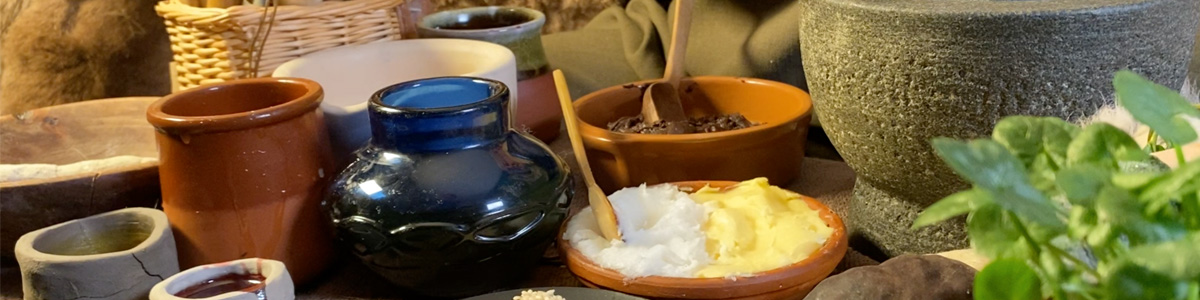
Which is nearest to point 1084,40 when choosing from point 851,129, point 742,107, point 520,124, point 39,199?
point 851,129

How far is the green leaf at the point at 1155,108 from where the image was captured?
28 centimetres

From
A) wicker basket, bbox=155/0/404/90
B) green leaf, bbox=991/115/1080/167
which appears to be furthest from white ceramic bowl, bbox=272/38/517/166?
green leaf, bbox=991/115/1080/167

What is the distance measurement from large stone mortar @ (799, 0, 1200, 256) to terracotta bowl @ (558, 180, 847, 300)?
0.32ft

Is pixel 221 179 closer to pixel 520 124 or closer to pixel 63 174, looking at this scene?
pixel 63 174

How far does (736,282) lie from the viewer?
642mm

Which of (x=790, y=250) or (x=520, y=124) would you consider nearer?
(x=790, y=250)

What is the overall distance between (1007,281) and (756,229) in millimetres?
475

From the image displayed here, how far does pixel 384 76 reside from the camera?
1030 millimetres

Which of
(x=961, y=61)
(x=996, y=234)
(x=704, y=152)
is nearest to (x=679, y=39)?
(x=704, y=152)

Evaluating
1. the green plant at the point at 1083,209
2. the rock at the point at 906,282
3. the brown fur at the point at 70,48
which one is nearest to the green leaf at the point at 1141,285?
the green plant at the point at 1083,209

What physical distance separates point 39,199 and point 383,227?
331 millimetres

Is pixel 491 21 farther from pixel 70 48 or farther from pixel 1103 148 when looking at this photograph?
pixel 1103 148

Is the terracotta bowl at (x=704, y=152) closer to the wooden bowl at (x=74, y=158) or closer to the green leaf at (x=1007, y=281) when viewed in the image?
the wooden bowl at (x=74, y=158)

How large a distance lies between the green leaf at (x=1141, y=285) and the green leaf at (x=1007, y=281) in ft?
0.09
